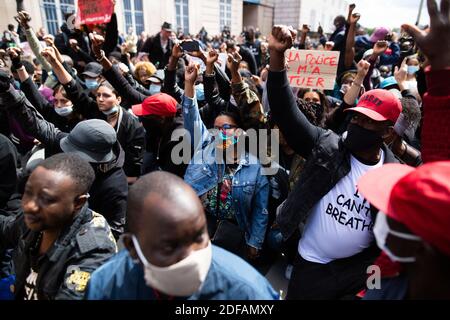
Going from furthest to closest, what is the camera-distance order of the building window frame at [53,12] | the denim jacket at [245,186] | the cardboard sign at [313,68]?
1. the building window frame at [53,12]
2. the cardboard sign at [313,68]
3. the denim jacket at [245,186]

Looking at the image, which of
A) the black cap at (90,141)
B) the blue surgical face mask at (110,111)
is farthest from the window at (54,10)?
the black cap at (90,141)

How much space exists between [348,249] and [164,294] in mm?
1135

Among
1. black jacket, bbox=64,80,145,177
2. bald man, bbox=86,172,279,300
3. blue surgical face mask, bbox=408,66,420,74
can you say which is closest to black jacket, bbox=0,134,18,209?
black jacket, bbox=64,80,145,177

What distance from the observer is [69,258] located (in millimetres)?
1515

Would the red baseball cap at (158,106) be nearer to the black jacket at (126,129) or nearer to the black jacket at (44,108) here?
the black jacket at (126,129)

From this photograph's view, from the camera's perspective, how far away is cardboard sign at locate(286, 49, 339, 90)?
351cm

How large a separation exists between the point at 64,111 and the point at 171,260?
9.25 ft

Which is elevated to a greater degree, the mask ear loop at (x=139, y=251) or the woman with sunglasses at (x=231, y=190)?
the mask ear loop at (x=139, y=251)

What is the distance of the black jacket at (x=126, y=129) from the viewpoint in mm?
3201

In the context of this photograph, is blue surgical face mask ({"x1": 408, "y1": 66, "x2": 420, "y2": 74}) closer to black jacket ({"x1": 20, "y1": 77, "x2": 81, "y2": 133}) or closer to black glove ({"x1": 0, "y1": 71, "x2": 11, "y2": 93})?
black jacket ({"x1": 20, "y1": 77, "x2": 81, "y2": 133})

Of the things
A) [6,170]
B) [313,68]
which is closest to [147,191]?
[6,170]

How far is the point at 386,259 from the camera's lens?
1.19m

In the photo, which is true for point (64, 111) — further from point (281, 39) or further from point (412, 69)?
point (412, 69)

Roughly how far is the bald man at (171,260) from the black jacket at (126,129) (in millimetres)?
2033
